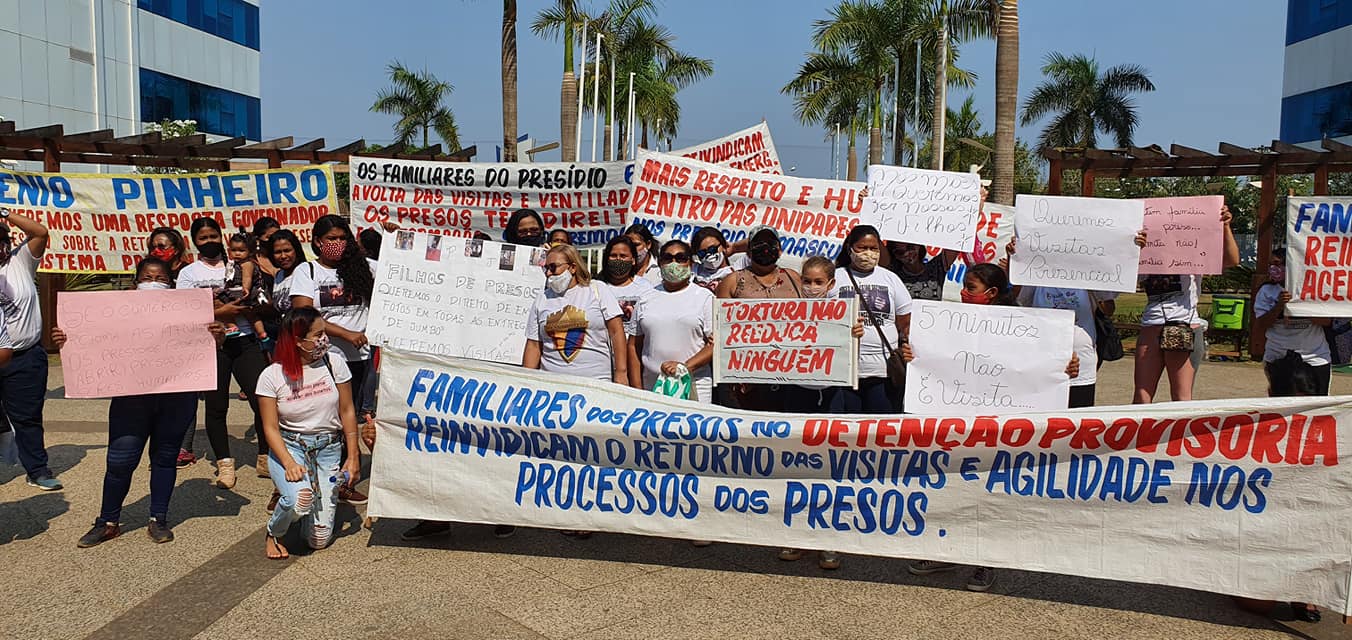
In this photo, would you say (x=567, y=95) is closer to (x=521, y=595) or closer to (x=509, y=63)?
(x=509, y=63)

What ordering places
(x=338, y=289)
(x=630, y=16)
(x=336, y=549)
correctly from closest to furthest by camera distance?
(x=336, y=549) < (x=338, y=289) < (x=630, y=16)

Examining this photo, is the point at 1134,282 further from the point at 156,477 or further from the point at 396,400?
the point at 156,477

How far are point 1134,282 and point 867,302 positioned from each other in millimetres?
1558

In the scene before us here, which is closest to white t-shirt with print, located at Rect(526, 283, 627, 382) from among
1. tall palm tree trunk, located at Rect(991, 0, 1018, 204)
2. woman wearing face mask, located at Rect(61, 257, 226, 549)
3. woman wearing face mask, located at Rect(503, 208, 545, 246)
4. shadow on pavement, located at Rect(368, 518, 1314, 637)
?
shadow on pavement, located at Rect(368, 518, 1314, 637)

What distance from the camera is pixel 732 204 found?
322 inches

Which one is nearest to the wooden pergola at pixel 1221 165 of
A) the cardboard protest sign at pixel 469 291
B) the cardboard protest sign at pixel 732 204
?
the cardboard protest sign at pixel 732 204

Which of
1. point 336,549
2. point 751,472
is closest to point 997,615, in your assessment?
point 751,472

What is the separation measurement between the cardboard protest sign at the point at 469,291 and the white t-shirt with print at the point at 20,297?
1.96m

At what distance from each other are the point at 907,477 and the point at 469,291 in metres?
3.12

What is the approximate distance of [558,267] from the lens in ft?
17.8

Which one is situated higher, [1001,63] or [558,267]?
[1001,63]

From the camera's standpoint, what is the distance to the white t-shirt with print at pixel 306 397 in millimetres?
5004

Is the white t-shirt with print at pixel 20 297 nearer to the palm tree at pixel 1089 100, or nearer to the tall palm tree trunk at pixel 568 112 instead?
the tall palm tree trunk at pixel 568 112

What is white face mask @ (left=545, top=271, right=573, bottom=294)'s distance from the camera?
17.8 feet
